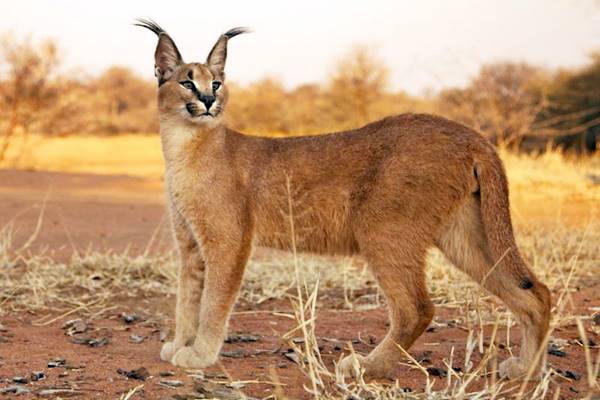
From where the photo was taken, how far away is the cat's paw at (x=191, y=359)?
11.5 ft

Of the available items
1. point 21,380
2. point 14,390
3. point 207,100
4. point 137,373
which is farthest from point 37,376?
point 207,100

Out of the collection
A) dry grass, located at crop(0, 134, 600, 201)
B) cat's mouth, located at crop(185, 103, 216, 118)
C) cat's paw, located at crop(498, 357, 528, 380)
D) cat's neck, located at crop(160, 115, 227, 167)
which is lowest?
dry grass, located at crop(0, 134, 600, 201)

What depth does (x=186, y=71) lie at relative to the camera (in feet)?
12.5

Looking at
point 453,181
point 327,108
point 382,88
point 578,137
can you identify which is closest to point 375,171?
point 453,181

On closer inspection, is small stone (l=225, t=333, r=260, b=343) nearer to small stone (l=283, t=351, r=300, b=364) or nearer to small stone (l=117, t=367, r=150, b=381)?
small stone (l=283, t=351, r=300, b=364)

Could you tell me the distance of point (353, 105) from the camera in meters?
20.8

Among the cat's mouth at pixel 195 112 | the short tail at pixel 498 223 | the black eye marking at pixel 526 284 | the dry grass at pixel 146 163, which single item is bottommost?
the dry grass at pixel 146 163

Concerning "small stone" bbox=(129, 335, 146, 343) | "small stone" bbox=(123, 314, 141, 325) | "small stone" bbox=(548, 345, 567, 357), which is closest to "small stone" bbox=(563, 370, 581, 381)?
"small stone" bbox=(548, 345, 567, 357)

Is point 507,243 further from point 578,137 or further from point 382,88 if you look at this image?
point 382,88

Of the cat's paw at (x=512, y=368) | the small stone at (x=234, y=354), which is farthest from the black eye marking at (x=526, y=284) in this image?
the small stone at (x=234, y=354)

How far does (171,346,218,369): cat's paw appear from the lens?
3514 mm

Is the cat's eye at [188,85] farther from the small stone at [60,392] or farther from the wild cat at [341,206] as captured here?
the small stone at [60,392]

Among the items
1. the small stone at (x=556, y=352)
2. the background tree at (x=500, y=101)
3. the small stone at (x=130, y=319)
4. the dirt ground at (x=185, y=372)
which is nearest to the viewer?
the dirt ground at (x=185, y=372)

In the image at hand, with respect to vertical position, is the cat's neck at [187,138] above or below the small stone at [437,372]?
above
